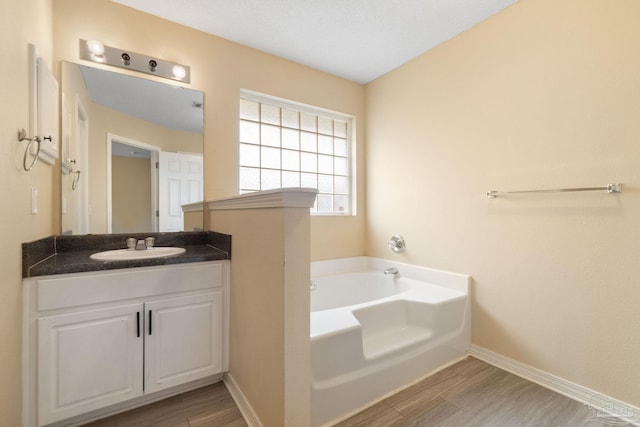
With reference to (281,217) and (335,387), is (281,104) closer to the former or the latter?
(281,217)

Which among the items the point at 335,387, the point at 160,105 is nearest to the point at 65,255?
the point at 160,105

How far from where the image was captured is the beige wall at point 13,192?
103 cm

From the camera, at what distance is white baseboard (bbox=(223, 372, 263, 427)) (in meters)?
1.36

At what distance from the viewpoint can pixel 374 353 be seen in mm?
1599

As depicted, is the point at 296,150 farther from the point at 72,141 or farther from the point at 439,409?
the point at 439,409

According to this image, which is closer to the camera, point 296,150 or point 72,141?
point 72,141

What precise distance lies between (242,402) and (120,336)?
722 millimetres

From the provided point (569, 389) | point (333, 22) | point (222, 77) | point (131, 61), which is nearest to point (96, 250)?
point (131, 61)

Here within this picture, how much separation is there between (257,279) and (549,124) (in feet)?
6.33

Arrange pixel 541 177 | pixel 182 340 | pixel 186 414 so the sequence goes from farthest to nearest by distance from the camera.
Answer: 1. pixel 541 177
2. pixel 182 340
3. pixel 186 414

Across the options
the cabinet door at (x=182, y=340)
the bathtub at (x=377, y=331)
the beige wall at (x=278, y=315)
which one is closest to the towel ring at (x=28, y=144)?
the cabinet door at (x=182, y=340)

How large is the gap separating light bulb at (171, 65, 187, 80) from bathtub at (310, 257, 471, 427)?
1928 mm

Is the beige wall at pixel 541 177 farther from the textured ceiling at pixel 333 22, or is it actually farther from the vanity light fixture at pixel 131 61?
the vanity light fixture at pixel 131 61

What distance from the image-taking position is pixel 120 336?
1435 mm
